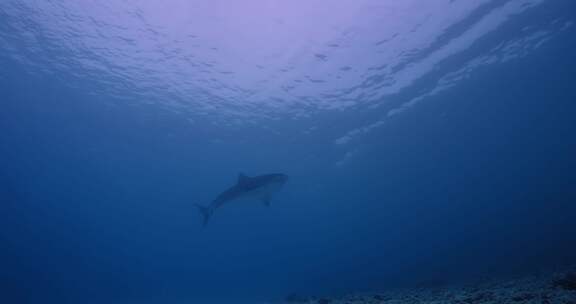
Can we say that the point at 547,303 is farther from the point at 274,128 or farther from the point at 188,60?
the point at 274,128

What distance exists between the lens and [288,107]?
29.4 meters

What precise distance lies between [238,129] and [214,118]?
346 cm

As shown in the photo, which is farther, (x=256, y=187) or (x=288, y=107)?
(x=288, y=107)

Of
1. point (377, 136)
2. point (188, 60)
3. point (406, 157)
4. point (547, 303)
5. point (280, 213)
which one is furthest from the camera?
point (280, 213)

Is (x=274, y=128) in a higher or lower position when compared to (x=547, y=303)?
higher

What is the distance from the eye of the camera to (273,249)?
5285 inches

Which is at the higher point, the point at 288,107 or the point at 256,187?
the point at 288,107

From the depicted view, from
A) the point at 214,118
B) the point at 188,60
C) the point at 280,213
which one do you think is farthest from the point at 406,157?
the point at 280,213

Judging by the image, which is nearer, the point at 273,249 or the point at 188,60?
the point at 188,60

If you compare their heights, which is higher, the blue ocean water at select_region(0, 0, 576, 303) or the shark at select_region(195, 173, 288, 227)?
the blue ocean water at select_region(0, 0, 576, 303)

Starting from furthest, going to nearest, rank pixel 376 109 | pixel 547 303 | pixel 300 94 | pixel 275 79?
pixel 376 109 → pixel 300 94 → pixel 275 79 → pixel 547 303

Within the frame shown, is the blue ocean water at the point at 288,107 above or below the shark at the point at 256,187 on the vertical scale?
above

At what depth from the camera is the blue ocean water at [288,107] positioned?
19422 mm

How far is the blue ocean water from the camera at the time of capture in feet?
63.7
